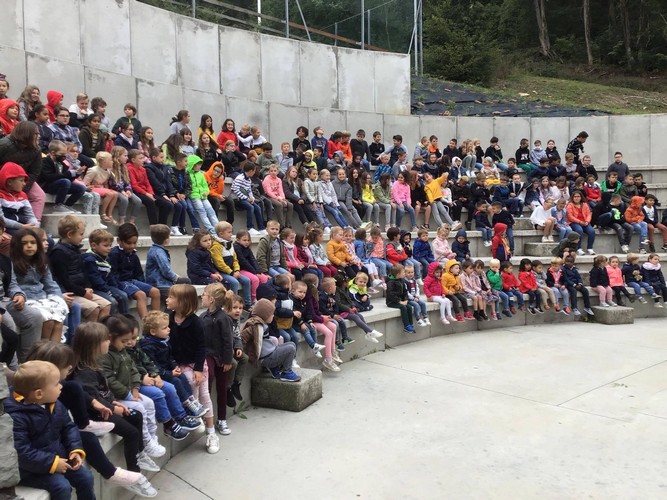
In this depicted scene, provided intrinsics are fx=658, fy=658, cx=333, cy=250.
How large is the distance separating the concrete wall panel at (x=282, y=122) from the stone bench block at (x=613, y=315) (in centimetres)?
741

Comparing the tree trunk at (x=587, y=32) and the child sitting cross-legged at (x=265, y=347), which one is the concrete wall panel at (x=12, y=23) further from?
the tree trunk at (x=587, y=32)

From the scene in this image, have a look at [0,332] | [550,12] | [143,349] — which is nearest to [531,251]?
[143,349]

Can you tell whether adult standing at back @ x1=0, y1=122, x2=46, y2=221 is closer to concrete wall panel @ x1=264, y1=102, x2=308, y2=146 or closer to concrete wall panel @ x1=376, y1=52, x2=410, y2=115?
concrete wall panel @ x1=264, y1=102, x2=308, y2=146

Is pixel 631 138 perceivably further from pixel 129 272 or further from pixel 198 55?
pixel 129 272

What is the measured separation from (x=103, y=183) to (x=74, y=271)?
2730mm

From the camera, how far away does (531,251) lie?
Result: 42.7 feet

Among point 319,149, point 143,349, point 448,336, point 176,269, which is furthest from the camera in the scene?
point 319,149

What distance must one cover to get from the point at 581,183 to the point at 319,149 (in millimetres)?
5871

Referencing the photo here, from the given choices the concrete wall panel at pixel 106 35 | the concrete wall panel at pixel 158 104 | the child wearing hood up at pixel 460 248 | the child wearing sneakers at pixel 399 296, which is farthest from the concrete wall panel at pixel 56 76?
the child wearing hood up at pixel 460 248

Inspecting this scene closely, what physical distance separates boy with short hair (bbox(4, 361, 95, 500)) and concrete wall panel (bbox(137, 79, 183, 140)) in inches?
361

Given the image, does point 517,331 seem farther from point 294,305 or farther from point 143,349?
point 143,349

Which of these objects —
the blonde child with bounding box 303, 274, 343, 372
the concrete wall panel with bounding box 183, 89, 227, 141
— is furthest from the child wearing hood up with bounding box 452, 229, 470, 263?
the concrete wall panel with bounding box 183, 89, 227, 141

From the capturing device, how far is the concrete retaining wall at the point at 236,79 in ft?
35.5

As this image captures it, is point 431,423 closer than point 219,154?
Yes
